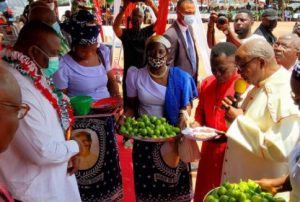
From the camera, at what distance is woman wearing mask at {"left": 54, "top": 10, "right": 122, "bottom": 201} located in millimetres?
4250

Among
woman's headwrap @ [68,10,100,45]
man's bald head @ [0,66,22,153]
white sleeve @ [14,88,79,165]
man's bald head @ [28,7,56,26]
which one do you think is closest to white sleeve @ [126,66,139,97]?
woman's headwrap @ [68,10,100,45]

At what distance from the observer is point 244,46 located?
125 inches

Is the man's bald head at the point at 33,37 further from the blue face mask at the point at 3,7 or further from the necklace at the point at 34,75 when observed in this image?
the blue face mask at the point at 3,7

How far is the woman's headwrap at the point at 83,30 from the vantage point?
425cm

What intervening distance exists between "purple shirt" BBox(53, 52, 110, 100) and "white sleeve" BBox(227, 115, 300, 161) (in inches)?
64.7

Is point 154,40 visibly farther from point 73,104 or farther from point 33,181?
point 33,181

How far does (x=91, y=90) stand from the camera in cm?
437

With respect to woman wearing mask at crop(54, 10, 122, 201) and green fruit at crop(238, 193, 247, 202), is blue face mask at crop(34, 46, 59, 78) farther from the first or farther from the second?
green fruit at crop(238, 193, 247, 202)

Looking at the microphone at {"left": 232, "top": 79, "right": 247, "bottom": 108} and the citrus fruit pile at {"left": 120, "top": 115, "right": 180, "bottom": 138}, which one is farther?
the citrus fruit pile at {"left": 120, "top": 115, "right": 180, "bottom": 138}

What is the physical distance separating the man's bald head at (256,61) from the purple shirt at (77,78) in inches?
64.1

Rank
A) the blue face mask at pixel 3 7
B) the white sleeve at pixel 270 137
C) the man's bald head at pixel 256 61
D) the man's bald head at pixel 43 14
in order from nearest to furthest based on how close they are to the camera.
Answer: the white sleeve at pixel 270 137 < the man's bald head at pixel 256 61 < the man's bald head at pixel 43 14 < the blue face mask at pixel 3 7

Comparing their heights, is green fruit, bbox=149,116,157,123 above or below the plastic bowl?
below

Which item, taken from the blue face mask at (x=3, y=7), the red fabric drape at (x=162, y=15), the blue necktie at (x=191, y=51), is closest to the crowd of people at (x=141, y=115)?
the red fabric drape at (x=162, y=15)

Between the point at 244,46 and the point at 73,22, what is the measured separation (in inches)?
73.2
